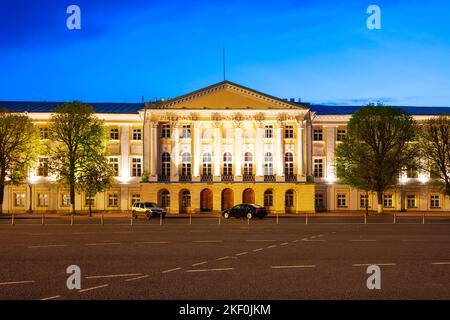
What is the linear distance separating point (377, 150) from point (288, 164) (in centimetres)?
1257

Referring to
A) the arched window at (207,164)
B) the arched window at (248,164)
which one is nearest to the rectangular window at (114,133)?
the arched window at (207,164)

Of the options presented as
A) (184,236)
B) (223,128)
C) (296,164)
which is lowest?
(184,236)

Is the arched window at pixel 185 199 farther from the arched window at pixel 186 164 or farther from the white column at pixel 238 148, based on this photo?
the white column at pixel 238 148

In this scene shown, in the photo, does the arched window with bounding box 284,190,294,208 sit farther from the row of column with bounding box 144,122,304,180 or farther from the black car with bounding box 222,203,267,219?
the black car with bounding box 222,203,267,219

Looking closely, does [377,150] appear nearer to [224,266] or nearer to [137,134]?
[137,134]

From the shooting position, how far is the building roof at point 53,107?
6956cm

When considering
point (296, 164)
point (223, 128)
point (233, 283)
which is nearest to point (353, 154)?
point (296, 164)

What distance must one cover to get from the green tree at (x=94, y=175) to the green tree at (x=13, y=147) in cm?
621

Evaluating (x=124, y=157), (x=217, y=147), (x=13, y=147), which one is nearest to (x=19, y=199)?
(x=13, y=147)

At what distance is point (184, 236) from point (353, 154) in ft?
108

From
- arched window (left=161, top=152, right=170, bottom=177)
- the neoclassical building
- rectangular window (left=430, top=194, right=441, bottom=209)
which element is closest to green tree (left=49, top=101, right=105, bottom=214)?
the neoclassical building
